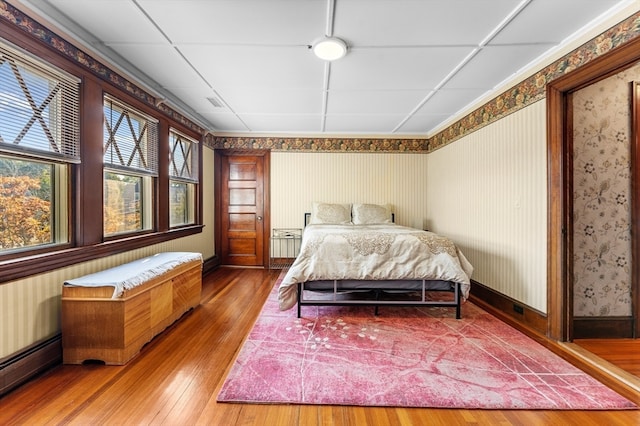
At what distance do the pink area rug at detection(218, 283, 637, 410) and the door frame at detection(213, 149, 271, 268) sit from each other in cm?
237

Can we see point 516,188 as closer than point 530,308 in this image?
No

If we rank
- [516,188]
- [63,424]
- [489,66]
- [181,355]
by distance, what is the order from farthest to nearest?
[516,188] < [489,66] < [181,355] < [63,424]

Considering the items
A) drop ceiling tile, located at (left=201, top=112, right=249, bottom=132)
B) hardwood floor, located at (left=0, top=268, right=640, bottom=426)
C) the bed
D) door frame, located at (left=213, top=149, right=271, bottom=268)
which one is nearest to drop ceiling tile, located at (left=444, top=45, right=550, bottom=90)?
the bed

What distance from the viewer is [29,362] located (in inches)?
68.9

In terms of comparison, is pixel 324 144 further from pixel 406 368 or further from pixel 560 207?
pixel 406 368

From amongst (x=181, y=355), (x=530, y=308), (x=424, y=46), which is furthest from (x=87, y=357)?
(x=530, y=308)

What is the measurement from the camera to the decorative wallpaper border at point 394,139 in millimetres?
1797

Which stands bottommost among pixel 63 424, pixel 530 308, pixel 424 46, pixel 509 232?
pixel 63 424

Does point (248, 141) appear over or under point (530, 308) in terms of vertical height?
over

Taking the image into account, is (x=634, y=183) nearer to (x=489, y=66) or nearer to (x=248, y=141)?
(x=489, y=66)

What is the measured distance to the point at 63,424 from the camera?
4.61ft

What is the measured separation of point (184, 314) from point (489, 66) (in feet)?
12.6

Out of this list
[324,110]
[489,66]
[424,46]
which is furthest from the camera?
[324,110]

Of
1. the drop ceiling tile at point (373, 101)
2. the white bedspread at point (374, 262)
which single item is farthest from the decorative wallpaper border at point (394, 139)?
the white bedspread at point (374, 262)
